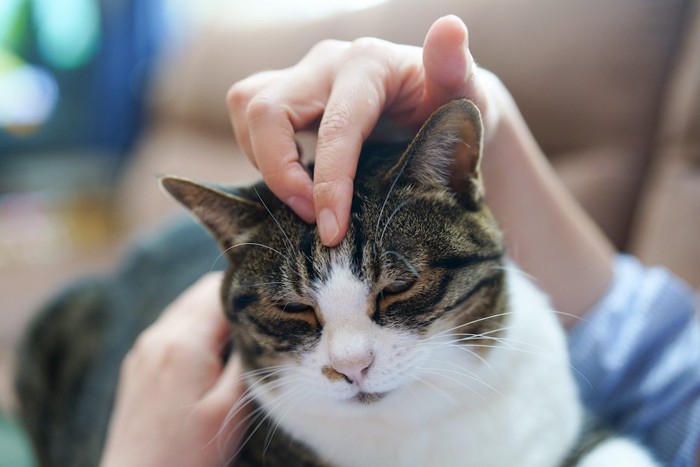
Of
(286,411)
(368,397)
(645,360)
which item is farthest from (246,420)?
(645,360)

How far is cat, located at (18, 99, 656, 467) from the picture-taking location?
2.25 feet

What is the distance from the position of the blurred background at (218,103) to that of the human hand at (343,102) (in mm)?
38

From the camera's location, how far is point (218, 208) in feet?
2.52

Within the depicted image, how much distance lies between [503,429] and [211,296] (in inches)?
19.4

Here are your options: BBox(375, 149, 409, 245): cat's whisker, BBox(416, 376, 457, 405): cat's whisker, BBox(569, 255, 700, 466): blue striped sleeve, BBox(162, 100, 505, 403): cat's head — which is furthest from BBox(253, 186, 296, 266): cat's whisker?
BBox(569, 255, 700, 466): blue striped sleeve

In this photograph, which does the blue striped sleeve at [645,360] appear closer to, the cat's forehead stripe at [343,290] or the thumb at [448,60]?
the cat's forehead stripe at [343,290]

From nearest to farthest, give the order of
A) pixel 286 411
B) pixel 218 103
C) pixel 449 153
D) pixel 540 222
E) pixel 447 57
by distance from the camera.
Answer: pixel 447 57 < pixel 449 153 < pixel 286 411 < pixel 540 222 < pixel 218 103

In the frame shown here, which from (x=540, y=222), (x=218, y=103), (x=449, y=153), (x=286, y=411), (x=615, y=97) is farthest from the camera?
(x=218, y=103)

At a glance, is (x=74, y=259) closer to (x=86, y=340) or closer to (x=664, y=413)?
(x=86, y=340)

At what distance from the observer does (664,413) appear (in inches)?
38.5

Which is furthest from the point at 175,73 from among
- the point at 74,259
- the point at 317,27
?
the point at 317,27

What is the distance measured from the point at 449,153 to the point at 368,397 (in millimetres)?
300

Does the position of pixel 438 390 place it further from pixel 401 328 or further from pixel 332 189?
pixel 332 189

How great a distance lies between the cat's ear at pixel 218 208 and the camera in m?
0.74
